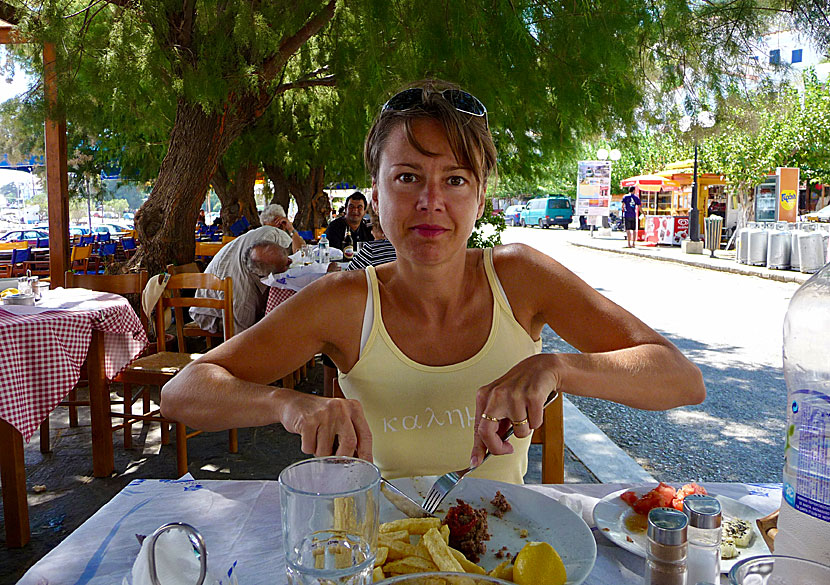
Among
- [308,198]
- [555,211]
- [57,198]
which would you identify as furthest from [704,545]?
[555,211]

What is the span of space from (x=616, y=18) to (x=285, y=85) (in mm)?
5082

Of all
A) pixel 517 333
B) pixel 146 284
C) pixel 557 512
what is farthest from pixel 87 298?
pixel 557 512

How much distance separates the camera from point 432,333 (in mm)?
1812

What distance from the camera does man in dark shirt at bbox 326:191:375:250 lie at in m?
10.6

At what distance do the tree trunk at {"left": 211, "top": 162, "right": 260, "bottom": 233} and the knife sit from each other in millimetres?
14602

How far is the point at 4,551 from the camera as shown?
3.16m

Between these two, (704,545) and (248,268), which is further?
(248,268)

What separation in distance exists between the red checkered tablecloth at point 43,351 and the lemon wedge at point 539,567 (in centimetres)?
314

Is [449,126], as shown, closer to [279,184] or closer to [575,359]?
[575,359]

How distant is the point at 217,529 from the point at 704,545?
887 mm

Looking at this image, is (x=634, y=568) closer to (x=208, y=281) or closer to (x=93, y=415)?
(x=93, y=415)

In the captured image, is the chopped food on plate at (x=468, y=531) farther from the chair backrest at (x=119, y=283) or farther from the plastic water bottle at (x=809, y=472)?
the chair backrest at (x=119, y=283)

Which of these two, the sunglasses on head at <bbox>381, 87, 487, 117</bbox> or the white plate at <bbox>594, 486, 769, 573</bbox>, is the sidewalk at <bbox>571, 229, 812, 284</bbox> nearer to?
the sunglasses on head at <bbox>381, 87, 487, 117</bbox>

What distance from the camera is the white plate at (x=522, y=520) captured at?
3.59 feet
